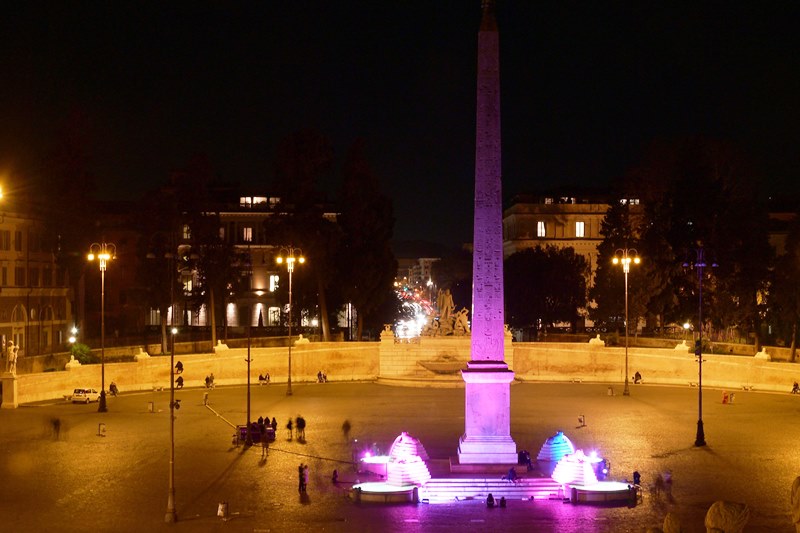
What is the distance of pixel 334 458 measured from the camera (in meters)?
29.0

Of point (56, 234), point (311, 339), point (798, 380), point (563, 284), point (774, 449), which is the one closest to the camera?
point (774, 449)

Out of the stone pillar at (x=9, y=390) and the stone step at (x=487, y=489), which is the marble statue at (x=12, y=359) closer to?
the stone pillar at (x=9, y=390)

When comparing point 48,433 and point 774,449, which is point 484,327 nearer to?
point 774,449

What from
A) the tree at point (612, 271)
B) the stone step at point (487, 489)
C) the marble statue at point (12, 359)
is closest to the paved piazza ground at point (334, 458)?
the stone step at point (487, 489)

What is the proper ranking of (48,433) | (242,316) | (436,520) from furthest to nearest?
(242,316) < (48,433) < (436,520)

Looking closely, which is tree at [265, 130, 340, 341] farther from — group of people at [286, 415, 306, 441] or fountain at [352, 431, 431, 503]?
fountain at [352, 431, 431, 503]

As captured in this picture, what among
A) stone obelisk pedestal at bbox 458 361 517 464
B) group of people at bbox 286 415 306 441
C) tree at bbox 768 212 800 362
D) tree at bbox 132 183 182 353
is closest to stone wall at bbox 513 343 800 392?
tree at bbox 768 212 800 362

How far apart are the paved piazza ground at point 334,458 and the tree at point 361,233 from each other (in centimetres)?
1307

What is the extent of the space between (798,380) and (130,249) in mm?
55667

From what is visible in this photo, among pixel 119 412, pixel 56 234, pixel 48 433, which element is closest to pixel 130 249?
pixel 56 234

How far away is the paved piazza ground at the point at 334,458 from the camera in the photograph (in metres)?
21.4

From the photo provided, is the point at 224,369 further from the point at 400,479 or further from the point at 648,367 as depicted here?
the point at 400,479

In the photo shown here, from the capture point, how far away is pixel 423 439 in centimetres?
3234

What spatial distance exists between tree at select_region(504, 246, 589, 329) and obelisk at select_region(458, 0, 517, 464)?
50997 millimetres
